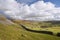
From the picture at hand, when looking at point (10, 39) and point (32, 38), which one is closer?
point (10, 39)

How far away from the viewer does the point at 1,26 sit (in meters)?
61.2

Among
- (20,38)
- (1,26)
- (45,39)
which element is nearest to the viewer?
(20,38)

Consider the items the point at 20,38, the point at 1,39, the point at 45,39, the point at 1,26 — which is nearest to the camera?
the point at 1,39

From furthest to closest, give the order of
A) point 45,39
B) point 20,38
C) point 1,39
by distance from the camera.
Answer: point 45,39 → point 20,38 → point 1,39

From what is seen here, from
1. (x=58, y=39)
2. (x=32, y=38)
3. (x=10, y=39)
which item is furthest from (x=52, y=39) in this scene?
(x=10, y=39)

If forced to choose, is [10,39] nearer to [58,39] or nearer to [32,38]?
[32,38]

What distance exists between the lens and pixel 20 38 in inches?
1950

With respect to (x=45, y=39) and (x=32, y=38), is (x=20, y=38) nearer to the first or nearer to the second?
(x=32, y=38)

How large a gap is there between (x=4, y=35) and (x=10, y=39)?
12.4 ft

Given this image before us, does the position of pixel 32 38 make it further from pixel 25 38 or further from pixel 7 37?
pixel 7 37

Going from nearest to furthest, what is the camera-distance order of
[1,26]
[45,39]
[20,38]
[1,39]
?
[1,39]
[20,38]
[45,39]
[1,26]

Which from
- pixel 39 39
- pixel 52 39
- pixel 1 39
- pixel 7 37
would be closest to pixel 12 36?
pixel 7 37

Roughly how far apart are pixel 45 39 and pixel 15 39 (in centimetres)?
1138

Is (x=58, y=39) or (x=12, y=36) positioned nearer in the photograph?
(x=12, y=36)
